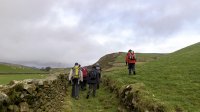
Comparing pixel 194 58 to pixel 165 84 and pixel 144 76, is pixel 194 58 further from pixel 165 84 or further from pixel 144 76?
pixel 165 84

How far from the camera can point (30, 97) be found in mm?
22062

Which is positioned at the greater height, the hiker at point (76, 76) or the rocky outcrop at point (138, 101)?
the hiker at point (76, 76)

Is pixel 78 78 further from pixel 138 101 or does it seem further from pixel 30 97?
pixel 138 101

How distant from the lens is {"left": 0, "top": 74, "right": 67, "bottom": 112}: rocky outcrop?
20155 millimetres

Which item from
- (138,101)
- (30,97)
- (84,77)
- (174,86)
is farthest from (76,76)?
(138,101)

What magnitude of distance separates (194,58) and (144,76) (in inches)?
419

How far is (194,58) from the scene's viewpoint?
1529 inches

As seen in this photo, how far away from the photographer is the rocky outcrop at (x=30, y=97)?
793 inches

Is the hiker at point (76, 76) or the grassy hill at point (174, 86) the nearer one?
the grassy hill at point (174, 86)

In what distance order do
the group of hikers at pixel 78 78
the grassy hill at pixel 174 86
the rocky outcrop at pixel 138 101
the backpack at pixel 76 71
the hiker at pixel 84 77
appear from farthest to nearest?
the hiker at pixel 84 77
the group of hikers at pixel 78 78
the backpack at pixel 76 71
the grassy hill at pixel 174 86
the rocky outcrop at pixel 138 101

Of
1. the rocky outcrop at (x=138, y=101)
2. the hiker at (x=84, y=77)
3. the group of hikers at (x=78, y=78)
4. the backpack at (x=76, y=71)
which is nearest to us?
the rocky outcrop at (x=138, y=101)

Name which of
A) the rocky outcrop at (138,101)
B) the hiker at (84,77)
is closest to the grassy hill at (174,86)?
the rocky outcrop at (138,101)

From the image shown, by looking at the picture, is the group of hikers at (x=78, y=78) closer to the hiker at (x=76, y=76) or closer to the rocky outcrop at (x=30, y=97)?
the hiker at (x=76, y=76)

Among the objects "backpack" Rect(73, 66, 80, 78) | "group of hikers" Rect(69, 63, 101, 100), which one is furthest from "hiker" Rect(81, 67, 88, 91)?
"backpack" Rect(73, 66, 80, 78)
